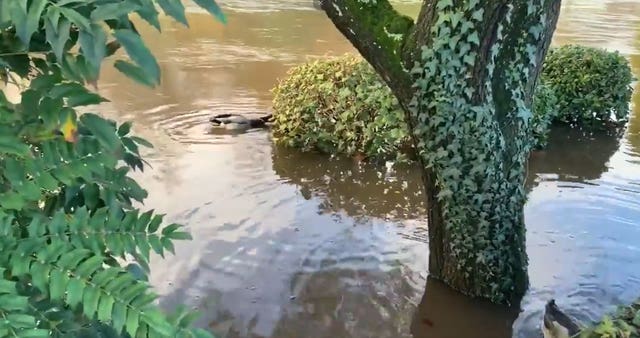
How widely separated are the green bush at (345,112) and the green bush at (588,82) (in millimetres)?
579

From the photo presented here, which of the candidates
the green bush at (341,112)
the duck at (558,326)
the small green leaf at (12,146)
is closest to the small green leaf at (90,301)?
the small green leaf at (12,146)

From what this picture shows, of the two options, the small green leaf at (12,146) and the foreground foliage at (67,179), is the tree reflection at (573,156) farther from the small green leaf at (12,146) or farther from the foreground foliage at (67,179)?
the small green leaf at (12,146)

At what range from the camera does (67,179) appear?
1163 mm

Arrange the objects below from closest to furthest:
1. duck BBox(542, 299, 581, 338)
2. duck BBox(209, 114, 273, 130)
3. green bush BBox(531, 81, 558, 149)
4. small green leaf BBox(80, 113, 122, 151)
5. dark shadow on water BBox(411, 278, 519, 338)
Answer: small green leaf BBox(80, 113, 122, 151), duck BBox(542, 299, 581, 338), dark shadow on water BBox(411, 278, 519, 338), green bush BBox(531, 81, 558, 149), duck BBox(209, 114, 273, 130)

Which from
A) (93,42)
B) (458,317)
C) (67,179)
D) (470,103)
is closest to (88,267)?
(67,179)

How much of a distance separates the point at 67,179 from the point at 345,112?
5241 mm

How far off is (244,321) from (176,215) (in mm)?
1552

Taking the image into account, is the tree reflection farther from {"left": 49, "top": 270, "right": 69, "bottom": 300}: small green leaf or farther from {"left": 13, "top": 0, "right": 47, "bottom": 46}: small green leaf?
{"left": 13, "top": 0, "right": 47, "bottom": 46}: small green leaf

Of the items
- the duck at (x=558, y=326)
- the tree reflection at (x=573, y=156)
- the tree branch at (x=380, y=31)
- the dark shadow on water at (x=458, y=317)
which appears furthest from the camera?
the tree reflection at (x=573, y=156)

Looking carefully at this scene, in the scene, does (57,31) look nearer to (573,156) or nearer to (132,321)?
(132,321)

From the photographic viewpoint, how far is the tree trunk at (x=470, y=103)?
3449 millimetres

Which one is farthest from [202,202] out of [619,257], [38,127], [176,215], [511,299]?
[38,127]

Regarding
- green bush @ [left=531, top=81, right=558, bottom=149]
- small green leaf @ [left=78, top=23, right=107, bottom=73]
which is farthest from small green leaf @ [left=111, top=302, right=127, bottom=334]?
green bush @ [left=531, top=81, right=558, bottom=149]

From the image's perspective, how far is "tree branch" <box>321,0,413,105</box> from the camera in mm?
3689
